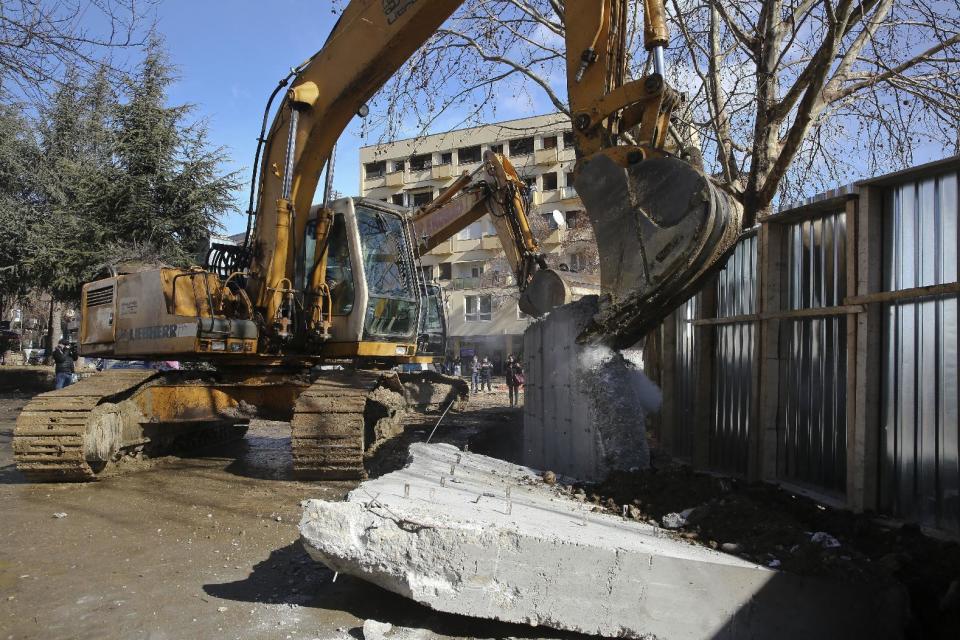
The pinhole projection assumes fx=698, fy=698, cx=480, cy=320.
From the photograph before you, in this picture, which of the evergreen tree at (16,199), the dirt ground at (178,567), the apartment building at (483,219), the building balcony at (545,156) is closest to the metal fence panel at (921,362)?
the dirt ground at (178,567)

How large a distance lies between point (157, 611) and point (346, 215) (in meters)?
5.08

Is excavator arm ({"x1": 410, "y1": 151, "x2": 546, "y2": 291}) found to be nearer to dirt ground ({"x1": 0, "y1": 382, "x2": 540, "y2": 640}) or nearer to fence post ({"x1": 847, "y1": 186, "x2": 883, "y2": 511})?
dirt ground ({"x1": 0, "y1": 382, "x2": 540, "y2": 640})

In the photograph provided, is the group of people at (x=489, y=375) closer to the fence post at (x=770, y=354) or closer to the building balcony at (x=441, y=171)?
the fence post at (x=770, y=354)

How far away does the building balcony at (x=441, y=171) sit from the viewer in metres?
42.0

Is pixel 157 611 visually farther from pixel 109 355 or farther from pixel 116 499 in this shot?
pixel 109 355

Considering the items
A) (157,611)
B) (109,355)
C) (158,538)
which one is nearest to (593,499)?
(157,611)

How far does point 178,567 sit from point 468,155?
3988 cm

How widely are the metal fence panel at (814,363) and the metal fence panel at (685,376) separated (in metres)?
1.35

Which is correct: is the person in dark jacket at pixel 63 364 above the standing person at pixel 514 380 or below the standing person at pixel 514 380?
above

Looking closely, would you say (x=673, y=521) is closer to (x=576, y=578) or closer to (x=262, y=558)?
(x=576, y=578)

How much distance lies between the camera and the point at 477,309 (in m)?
40.6

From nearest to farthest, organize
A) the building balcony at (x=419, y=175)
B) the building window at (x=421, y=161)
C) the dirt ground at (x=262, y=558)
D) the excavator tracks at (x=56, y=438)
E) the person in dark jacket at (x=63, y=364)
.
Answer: the dirt ground at (x=262, y=558) → the excavator tracks at (x=56, y=438) → the person in dark jacket at (x=63, y=364) → the building balcony at (x=419, y=175) → the building window at (x=421, y=161)

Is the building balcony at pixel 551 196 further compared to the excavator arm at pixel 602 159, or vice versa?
the building balcony at pixel 551 196

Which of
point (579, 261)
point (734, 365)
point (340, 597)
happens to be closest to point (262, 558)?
point (340, 597)
